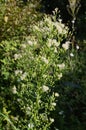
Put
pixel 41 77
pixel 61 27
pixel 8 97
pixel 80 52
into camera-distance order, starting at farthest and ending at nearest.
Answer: pixel 80 52 → pixel 8 97 → pixel 61 27 → pixel 41 77

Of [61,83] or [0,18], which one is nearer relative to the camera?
[61,83]

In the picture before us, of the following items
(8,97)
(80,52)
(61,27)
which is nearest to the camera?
(61,27)

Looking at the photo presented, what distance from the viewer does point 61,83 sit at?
19.0 ft

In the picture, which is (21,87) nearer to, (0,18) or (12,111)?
(12,111)

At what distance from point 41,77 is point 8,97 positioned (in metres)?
1.01

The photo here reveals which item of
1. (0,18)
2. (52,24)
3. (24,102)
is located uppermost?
(0,18)

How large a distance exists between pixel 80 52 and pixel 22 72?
180cm

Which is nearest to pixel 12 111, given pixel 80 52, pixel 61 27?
pixel 61 27

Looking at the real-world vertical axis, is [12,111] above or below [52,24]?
below

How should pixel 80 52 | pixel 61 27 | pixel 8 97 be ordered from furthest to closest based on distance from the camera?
pixel 80 52 → pixel 8 97 → pixel 61 27

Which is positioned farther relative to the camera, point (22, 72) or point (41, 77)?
point (22, 72)

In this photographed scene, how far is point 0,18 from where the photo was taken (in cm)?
688

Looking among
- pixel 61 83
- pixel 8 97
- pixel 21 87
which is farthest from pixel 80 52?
pixel 21 87

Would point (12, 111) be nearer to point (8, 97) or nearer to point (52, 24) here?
point (8, 97)
